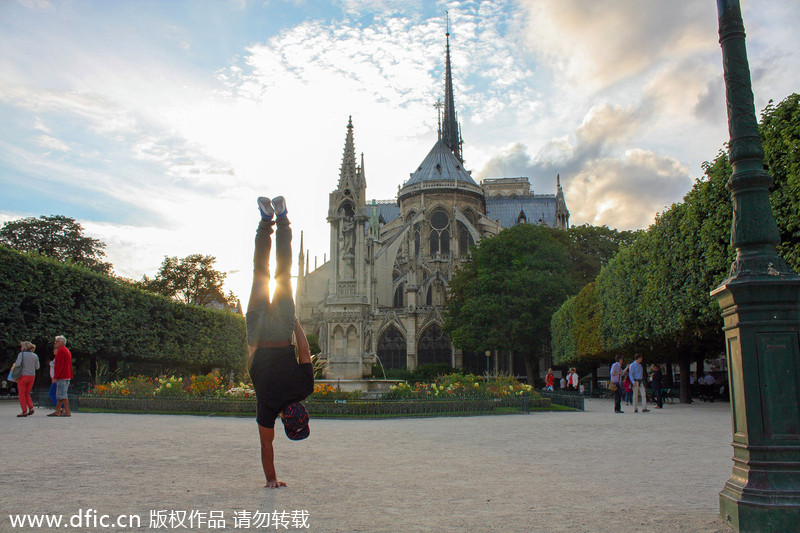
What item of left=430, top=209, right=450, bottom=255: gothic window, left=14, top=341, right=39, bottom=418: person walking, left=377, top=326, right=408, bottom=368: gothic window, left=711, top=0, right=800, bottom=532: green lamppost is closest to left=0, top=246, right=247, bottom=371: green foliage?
left=14, top=341, right=39, bottom=418: person walking

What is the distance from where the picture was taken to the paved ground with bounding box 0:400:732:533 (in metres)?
4.82

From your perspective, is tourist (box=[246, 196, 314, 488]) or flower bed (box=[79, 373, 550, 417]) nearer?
tourist (box=[246, 196, 314, 488])

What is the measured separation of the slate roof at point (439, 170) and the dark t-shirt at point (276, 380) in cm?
7092

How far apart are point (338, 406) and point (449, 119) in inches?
3460

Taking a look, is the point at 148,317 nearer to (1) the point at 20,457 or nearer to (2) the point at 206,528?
(1) the point at 20,457

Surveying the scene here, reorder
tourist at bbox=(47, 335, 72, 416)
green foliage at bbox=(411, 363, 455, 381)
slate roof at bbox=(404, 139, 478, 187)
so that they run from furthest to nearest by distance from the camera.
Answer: slate roof at bbox=(404, 139, 478, 187)
green foliage at bbox=(411, 363, 455, 381)
tourist at bbox=(47, 335, 72, 416)

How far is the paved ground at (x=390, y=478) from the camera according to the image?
190 inches

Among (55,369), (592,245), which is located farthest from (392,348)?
(55,369)

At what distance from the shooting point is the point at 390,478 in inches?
263

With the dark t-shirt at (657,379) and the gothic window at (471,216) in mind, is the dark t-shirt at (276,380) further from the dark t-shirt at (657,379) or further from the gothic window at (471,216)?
the gothic window at (471,216)

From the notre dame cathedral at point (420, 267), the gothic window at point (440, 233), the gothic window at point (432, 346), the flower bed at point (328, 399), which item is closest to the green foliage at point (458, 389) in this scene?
the flower bed at point (328, 399)

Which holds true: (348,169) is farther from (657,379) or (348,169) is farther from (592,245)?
(592,245)

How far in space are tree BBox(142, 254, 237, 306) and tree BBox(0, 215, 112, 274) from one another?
6.50 metres

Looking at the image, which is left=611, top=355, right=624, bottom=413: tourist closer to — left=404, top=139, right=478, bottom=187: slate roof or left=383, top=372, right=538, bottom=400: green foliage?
left=383, top=372, right=538, bottom=400: green foliage
